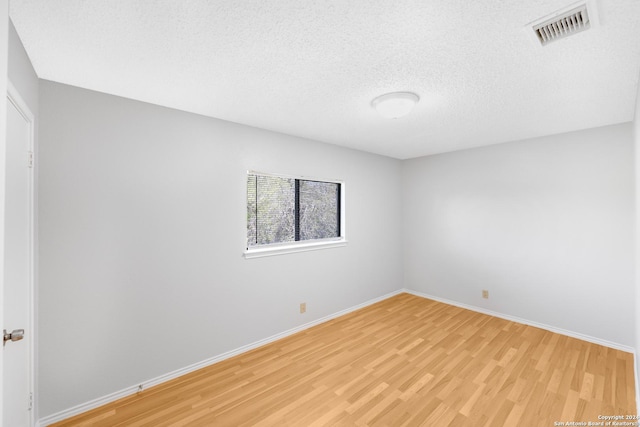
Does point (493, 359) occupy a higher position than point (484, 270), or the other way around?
point (484, 270)

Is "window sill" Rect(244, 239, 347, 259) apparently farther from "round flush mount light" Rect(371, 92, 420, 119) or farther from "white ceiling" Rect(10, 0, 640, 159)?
"round flush mount light" Rect(371, 92, 420, 119)

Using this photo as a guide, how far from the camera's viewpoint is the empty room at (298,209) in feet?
4.89

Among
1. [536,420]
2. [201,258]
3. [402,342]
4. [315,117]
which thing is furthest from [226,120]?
[536,420]

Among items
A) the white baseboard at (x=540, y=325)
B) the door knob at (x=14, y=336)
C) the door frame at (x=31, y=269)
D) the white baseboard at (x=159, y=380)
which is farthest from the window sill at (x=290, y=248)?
the white baseboard at (x=540, y=325)

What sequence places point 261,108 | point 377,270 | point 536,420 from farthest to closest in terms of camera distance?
point 377,270 → point 261,108 → point 536,420

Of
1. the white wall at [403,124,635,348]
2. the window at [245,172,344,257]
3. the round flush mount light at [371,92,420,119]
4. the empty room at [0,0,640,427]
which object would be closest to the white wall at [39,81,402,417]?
the empty room at [0,0,640,427]

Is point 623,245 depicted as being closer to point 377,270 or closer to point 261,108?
point 377,270

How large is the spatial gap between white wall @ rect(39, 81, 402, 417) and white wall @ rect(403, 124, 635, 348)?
7.88 ft

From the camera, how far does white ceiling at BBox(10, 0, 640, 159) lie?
133 centimetres

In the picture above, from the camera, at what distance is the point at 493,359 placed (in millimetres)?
2727

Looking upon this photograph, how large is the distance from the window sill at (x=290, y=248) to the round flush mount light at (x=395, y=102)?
182 cm

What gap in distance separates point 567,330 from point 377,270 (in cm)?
236

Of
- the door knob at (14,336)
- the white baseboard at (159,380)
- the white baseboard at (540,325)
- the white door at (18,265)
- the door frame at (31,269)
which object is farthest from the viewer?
the white baseboard at (540,325)

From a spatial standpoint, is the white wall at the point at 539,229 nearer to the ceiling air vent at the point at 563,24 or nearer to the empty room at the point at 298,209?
the empty room at the point at 298,209
